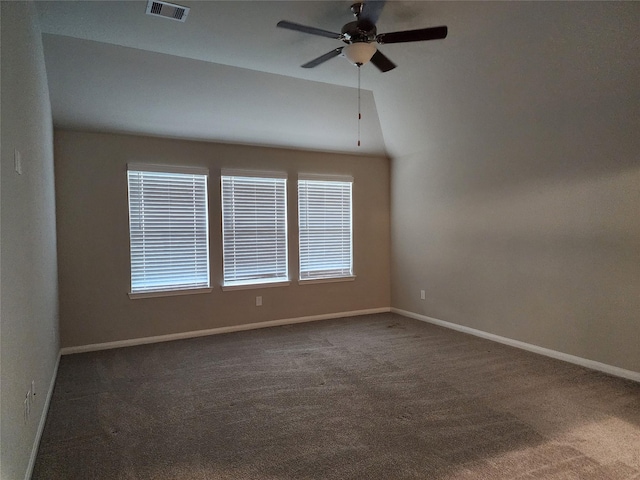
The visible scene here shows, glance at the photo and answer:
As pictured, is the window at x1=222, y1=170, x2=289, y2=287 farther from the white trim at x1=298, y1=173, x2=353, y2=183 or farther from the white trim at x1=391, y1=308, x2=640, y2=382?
the white trim at x1=391, y1=308, x2=640, y2=382

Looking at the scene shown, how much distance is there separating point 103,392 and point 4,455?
174 centimetres

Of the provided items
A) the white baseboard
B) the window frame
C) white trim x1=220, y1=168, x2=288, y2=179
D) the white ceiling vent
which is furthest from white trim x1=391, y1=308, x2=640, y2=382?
the white ceiling vent

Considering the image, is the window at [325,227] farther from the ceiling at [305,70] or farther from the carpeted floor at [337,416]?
the carpeted floor at [337,416]

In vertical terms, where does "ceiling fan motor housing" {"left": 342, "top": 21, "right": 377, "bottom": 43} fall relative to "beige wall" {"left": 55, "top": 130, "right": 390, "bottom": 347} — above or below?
above

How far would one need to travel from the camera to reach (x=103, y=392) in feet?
10.5

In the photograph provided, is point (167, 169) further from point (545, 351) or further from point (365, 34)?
point (545, 351)

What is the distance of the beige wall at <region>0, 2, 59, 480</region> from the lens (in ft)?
5.71

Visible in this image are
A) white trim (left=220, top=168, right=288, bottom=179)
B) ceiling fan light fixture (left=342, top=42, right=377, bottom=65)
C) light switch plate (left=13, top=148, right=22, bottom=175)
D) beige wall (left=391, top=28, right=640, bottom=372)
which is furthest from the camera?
white trim (left=220, top=168, right=288, bottom=179)

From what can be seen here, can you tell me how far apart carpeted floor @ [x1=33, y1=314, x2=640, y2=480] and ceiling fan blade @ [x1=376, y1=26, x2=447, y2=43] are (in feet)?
8.74

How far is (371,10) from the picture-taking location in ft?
7.76

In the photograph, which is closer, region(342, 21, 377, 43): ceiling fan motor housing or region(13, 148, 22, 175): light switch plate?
region(13, 148, 22, 175): light switch plate

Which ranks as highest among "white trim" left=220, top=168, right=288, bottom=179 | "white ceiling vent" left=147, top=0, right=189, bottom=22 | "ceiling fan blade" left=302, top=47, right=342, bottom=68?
"white ceiling vent" left=147, top=0, right=189, bottom=22

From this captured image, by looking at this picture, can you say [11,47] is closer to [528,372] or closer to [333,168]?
[333,168]

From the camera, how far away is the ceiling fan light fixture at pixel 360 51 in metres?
2.71
